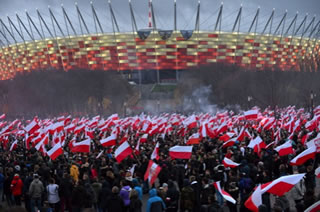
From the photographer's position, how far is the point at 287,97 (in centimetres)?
6444

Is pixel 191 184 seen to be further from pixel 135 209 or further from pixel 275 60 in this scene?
pixel 275 60

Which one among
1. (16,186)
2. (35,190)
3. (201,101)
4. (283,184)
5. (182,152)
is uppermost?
(283,184)

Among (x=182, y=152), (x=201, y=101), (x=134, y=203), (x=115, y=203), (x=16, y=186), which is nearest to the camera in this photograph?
(x=134, y=203)

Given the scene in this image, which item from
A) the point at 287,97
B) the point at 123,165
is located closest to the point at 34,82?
Result: the point at 287,97

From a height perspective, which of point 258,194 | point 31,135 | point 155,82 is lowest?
point 155,82

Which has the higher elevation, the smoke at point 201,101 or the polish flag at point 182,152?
the polish flag at point 182,152

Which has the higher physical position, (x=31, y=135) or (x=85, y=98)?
(x=31, y=135)

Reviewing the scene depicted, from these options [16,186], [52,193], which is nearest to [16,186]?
[16,186]

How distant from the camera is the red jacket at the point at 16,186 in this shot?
1152 cm

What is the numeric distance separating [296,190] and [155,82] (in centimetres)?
9676

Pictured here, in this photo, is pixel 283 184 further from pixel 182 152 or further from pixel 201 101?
pixel 201 101

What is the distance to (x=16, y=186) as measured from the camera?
11.5 metres

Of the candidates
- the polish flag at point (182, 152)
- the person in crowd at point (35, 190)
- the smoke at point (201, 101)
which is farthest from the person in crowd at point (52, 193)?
the smoke at point (201, 101)

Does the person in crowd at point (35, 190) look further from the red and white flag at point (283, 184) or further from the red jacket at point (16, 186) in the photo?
the red and white flag at point (283, 184)
